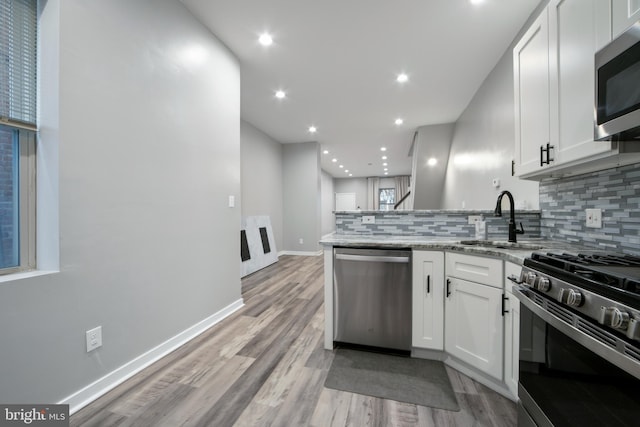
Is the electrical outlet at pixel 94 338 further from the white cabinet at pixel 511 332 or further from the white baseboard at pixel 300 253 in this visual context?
the white baseboard at pixel 300 253

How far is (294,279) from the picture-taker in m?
4.20

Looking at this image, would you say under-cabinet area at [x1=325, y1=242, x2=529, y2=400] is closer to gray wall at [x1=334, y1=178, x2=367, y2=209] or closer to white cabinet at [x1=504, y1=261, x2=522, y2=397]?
white cabinet at [x1=504, y1=261, x2=522, y2=397]

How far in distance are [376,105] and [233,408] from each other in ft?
13.8

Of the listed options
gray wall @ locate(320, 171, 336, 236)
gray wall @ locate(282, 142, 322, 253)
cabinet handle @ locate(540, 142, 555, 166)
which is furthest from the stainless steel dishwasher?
gray wall @ locate(320, 171, 336, 236)

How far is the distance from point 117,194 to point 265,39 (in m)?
2.03

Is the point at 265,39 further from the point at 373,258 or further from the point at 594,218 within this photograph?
the point at 594,218

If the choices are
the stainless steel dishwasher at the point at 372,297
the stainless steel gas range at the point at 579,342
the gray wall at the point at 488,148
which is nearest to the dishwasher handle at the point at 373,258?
the stainless steel dishwasher at the point at 372,297

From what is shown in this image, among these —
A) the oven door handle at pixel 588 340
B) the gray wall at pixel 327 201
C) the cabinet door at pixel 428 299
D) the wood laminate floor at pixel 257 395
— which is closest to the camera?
the oven door handle at pixel 588 340

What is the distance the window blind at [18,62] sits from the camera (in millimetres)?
1249

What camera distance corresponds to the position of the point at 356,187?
12.1 m

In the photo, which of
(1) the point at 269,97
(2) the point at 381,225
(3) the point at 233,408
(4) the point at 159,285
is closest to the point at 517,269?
(2) the point at 381,225

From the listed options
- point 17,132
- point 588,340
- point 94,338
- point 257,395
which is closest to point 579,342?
point 588,340

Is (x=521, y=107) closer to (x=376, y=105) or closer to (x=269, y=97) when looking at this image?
(x=376, y=105)

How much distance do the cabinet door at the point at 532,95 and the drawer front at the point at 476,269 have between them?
2.25 ft
